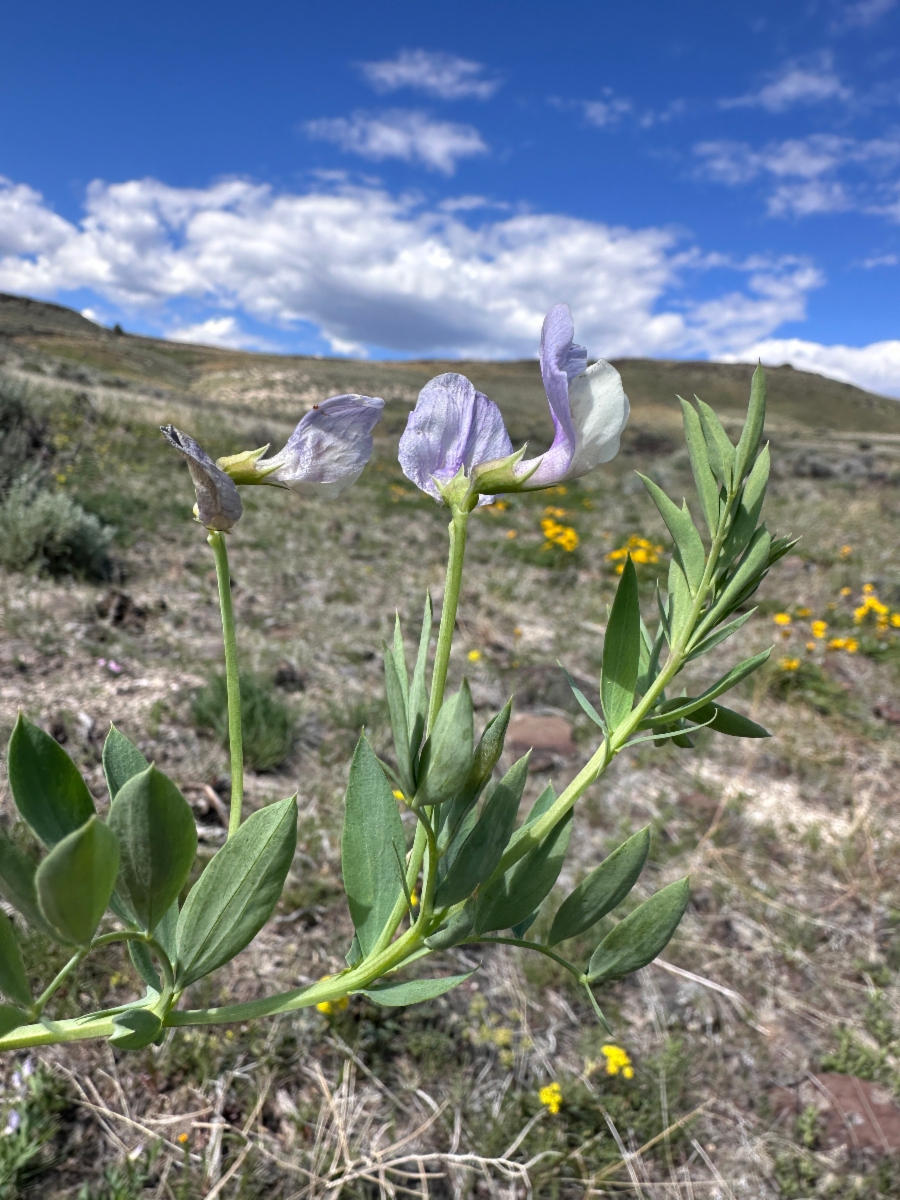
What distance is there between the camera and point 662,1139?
1765 millimetres

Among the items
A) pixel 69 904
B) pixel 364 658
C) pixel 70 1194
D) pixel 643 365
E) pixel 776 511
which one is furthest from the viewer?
pixel 643 365

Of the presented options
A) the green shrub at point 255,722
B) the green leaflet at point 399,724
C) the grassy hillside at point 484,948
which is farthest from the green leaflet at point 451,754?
the green shrub at point 255,722

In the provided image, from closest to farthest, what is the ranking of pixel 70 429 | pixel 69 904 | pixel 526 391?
pixel 69 904, pixel 70 429, pixel 526 391

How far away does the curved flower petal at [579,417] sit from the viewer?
0.56 meters

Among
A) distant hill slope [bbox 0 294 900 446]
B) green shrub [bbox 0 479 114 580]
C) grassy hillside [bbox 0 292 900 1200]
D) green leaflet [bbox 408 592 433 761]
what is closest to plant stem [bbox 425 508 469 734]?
green leaflet [bbox 408 592 433 761]

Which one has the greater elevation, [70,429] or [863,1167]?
[70,429]

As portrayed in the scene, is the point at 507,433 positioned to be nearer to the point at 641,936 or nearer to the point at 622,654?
the point at 622,654

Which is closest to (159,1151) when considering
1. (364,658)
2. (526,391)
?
(364,658)

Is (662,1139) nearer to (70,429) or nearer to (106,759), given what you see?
(106,759)

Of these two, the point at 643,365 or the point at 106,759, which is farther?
the point at 643,365

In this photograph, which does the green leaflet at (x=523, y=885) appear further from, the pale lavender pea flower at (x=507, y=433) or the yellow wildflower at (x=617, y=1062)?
the yellow wildflower at (x=617, y=1062)

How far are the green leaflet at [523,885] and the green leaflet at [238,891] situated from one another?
6.0 inches

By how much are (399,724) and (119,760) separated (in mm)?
242

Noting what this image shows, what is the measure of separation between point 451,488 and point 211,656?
3.09 metres
